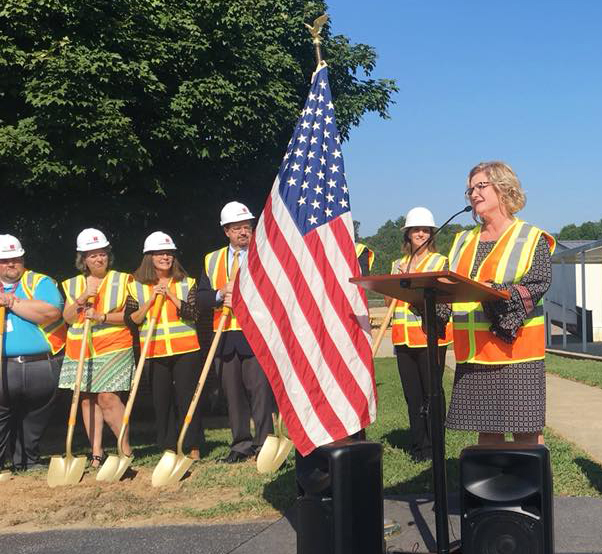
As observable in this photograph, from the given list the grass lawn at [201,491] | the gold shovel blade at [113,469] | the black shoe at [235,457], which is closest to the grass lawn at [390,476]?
the grass lawn at [201,491]

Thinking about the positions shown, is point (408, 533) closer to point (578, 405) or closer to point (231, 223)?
point (231, 223)

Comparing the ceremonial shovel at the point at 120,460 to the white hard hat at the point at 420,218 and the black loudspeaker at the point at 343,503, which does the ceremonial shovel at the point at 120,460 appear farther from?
the black loudspeaker at the point at 343,503

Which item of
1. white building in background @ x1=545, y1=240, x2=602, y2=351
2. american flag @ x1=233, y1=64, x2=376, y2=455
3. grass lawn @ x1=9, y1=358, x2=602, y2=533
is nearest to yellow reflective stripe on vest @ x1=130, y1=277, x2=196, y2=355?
grass lawn @ x1=9, y1=358, x2=602, y2=533

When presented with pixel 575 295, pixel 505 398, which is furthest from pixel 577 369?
pixel 505 398

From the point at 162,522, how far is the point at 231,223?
269cm

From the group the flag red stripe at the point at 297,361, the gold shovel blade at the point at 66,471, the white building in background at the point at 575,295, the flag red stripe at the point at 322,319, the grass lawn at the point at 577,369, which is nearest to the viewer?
the flag red stripe at the point at 297,361

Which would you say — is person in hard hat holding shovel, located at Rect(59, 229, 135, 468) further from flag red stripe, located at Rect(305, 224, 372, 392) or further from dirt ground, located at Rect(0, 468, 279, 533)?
flag red stripe, located at Rect(305, 224, 372, 392)

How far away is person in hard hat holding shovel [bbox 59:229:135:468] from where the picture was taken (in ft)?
23.6

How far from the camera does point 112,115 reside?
11.4 metres

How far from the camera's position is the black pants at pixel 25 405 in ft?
23.5

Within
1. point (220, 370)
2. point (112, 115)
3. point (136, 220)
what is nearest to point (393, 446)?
point (220, 370)

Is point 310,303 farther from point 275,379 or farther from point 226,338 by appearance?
point 226,338

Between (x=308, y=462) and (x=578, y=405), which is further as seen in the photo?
(x=578, y=405)

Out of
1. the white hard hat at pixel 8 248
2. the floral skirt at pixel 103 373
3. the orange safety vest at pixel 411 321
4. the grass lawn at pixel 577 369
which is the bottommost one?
the grass lawn at pixel 577 369
